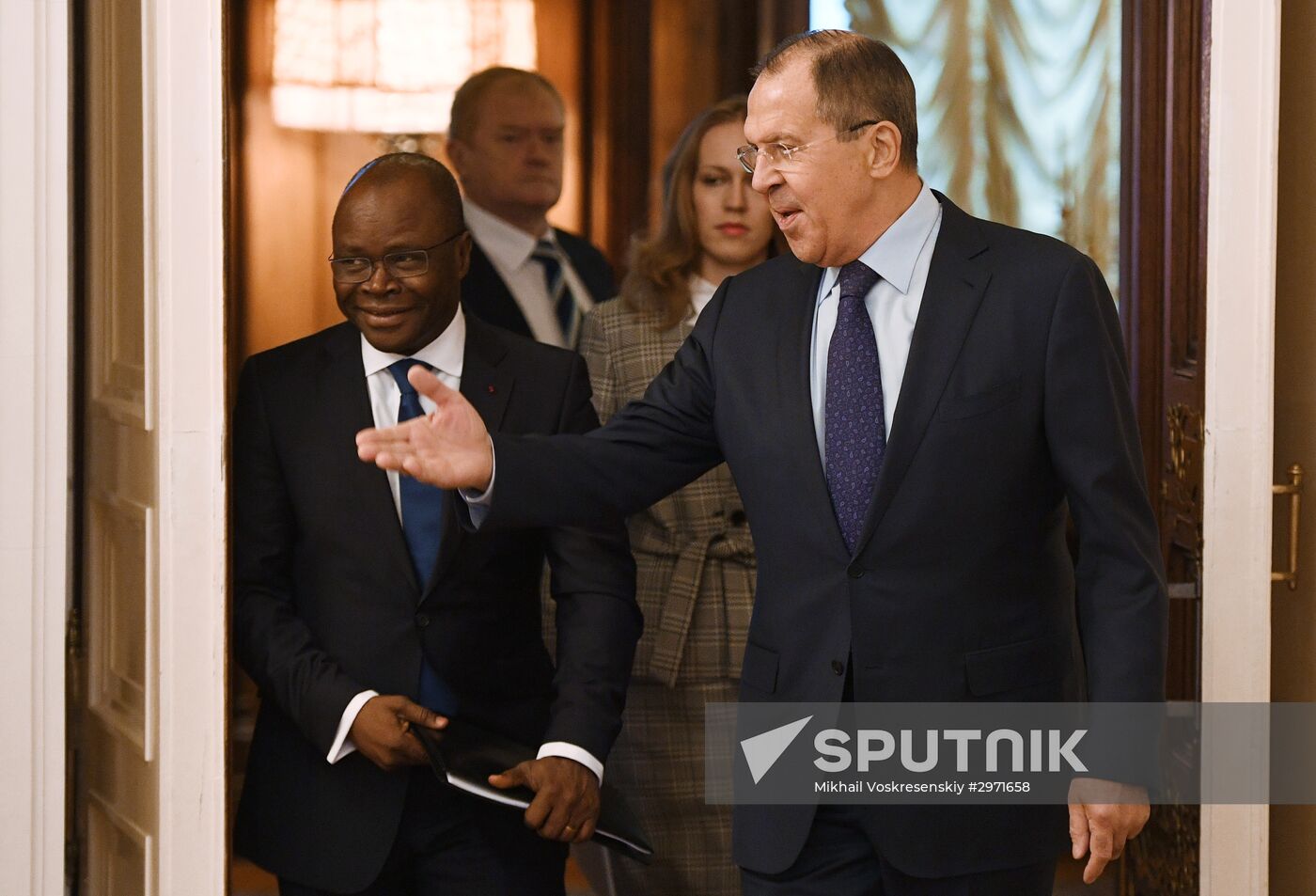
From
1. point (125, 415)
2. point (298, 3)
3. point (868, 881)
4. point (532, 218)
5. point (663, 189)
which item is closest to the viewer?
point (868, 881)

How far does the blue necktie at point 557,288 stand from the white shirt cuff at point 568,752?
7.64 feet

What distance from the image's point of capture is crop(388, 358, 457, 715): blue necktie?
265cm

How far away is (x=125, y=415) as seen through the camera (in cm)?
286

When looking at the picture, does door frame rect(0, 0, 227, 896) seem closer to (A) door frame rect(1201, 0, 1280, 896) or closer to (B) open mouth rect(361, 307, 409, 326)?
(B) open mouth rect(361, 307, 409, 326)

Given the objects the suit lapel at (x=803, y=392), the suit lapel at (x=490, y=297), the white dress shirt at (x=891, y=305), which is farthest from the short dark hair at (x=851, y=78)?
the suit lapel at (x=490, y=297)

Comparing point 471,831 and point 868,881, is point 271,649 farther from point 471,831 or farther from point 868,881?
point 868,881

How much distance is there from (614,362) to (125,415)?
1.02 meters

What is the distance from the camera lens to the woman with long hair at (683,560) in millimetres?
3230

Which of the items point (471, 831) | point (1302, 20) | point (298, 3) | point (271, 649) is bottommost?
point (471, 831)

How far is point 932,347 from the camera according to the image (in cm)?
226

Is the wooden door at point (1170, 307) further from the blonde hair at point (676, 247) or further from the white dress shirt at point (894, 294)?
the blonde hair at point (676, 247)

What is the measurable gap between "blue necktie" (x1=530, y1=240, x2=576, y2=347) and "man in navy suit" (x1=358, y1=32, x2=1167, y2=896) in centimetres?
241

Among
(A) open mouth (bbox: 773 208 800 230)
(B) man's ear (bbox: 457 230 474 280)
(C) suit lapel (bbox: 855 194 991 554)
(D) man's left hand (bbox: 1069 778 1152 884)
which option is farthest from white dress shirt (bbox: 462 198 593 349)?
(D) man's left hand (bbox: 1069 778 1152 884)

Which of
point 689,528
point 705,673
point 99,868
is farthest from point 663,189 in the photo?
point 99,868
